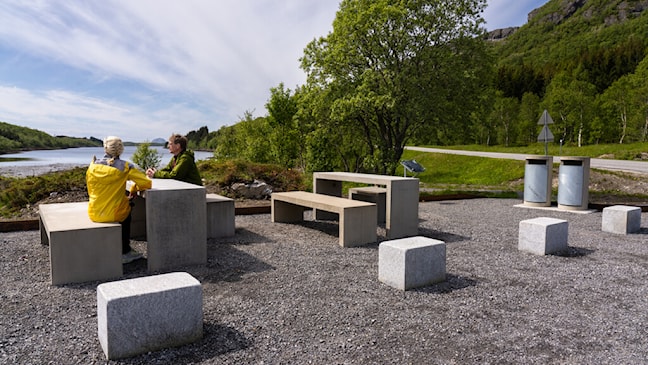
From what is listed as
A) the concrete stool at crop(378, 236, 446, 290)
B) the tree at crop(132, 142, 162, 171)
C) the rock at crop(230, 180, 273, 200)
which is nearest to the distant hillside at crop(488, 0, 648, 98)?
the rock at crop(230, 180, 273, 200)

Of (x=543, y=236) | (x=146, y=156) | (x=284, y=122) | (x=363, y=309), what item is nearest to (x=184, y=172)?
(x=363, y=309)

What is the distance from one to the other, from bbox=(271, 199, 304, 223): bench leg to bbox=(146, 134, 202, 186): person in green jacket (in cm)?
226

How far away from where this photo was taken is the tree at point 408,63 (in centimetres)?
1487

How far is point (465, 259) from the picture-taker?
575cm

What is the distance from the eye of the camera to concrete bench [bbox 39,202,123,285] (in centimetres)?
434

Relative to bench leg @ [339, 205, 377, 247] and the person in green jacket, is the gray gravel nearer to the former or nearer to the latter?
bench leg @ [339, 205, 377, 247]

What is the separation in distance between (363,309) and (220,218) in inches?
153

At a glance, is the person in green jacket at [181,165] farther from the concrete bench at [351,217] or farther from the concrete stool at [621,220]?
the concrete stool at [621,220]

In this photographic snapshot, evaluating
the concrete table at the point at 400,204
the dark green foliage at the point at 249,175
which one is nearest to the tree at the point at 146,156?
the dark green foliage at the point at 249,175

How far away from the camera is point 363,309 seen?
12.6 ft

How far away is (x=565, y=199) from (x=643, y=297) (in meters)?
7.27

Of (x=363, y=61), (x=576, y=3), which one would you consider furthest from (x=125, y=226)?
(x=576, y=3)

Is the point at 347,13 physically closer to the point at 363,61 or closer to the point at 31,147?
the point at 363,61

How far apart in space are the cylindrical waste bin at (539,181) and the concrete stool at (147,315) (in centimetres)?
1063
